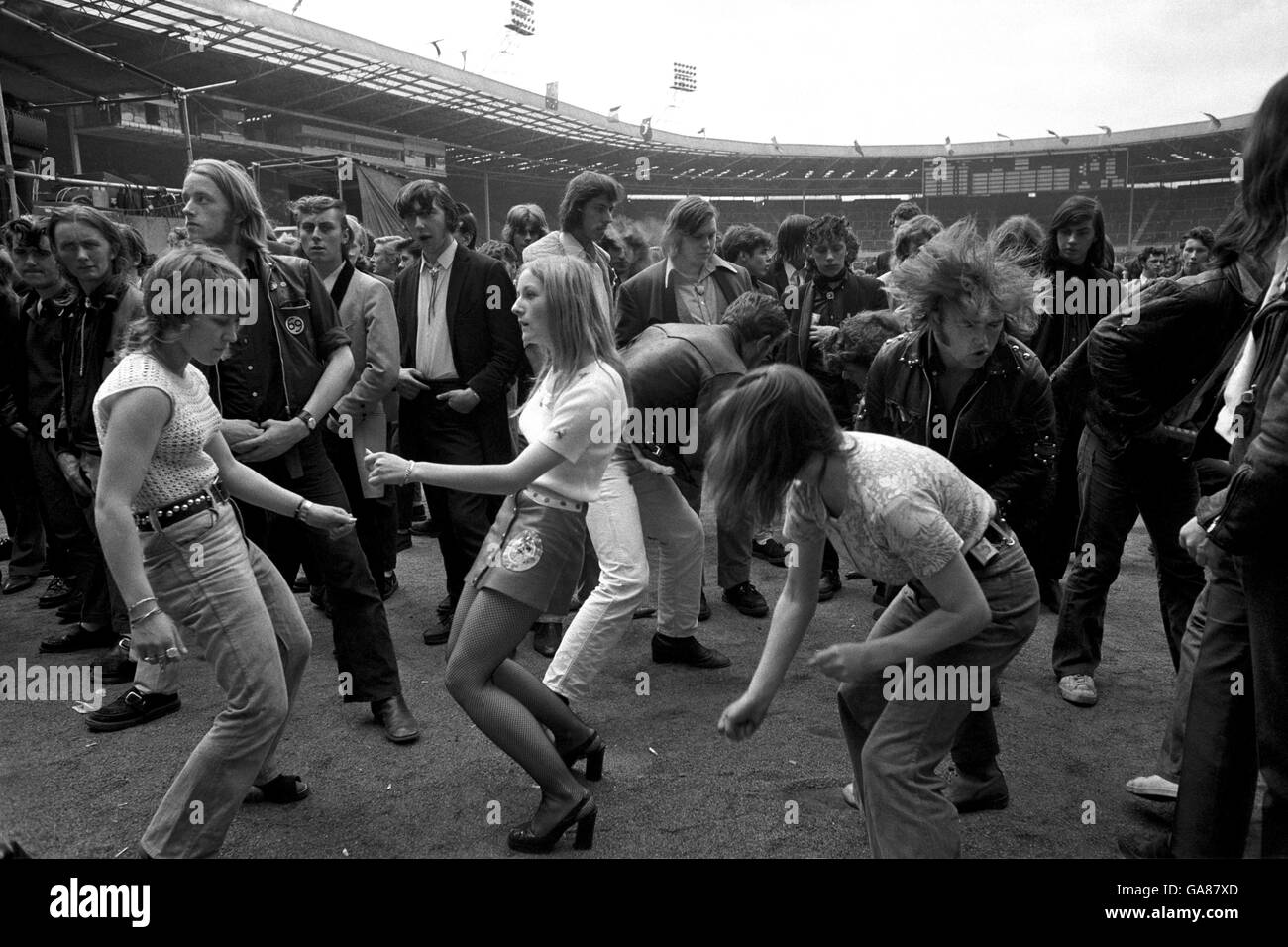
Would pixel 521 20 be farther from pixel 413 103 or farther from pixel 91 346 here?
pixel 91 346

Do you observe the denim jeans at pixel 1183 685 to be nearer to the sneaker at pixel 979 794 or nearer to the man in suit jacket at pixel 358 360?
the sneaker at pixel 979 794

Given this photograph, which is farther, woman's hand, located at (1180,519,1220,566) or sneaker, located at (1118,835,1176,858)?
sneaker, located at (1118,835,1176,858)

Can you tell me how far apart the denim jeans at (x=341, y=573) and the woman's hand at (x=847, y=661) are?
193 centimetres

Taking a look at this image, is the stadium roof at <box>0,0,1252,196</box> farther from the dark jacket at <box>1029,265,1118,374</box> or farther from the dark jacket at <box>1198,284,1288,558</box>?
the dark jacket at <box>1198,284,1288,558</box>

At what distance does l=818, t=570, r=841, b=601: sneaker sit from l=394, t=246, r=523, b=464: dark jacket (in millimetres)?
1960

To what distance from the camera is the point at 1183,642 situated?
247 cm

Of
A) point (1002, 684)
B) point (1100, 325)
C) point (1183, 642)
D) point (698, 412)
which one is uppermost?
point (1100, 325)

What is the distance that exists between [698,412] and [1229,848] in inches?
89.6

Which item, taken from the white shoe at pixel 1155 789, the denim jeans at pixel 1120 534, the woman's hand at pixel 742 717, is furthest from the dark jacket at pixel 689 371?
the white shoe at pixel 1155 789

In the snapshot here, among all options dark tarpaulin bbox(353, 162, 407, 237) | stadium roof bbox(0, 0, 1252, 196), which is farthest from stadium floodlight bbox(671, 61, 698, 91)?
dark tarpaulin bbox(353, 162, 407, 237)

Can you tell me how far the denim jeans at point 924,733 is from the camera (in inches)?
82.7

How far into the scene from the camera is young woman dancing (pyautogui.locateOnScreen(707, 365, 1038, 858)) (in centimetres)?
201

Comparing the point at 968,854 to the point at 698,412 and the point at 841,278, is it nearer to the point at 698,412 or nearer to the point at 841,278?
the point at 698,412
